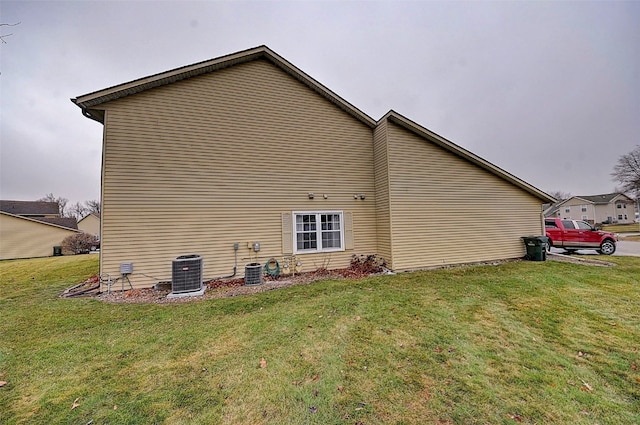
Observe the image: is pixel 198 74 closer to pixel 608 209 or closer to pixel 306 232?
pixel 306 232

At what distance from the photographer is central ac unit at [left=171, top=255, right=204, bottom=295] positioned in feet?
21.0

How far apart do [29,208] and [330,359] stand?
177 feet

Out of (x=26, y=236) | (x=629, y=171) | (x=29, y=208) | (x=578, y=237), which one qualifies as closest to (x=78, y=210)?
(x=29, y=208)

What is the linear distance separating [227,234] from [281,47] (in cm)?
1255

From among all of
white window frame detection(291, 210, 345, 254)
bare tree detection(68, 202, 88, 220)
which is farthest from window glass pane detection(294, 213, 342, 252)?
bare tree detection(68, 202, 88, 220)

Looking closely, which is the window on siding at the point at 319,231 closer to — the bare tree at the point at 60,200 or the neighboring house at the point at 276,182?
the neighboring house at the point at 276,182

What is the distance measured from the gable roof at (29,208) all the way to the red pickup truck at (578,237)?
5813 centimetres

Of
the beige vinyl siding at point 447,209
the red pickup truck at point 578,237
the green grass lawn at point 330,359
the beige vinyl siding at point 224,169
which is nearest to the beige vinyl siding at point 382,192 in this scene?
the beige vinyl siding at point 447,209

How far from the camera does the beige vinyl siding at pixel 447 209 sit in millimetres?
8648

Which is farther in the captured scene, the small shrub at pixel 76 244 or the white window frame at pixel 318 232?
the small shrub at pixel 76 244

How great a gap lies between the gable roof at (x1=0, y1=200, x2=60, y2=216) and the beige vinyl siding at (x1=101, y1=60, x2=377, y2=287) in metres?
44.7

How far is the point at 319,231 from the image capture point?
8.85 metres

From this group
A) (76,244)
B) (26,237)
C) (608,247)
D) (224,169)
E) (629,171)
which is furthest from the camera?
(629,171)

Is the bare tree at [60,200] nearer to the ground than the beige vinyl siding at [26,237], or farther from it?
farther from it
